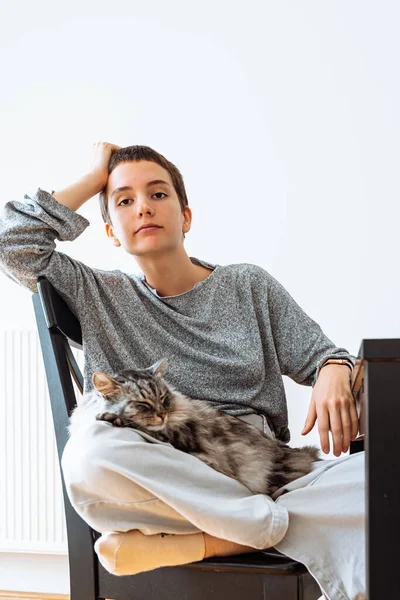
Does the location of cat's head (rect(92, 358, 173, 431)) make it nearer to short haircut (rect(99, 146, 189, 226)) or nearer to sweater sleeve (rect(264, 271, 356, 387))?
sweater sleeve (rect(264, 271, 356, 387))

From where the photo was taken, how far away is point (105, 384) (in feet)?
4.03

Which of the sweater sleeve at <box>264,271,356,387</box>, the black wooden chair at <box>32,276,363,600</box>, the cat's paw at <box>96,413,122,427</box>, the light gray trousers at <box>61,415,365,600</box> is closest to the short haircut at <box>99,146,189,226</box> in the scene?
the sweater sleeve at <box>264,271,356,387</box>

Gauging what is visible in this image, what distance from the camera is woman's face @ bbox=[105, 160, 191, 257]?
156 centimetres

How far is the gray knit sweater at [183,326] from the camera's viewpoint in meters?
1.50

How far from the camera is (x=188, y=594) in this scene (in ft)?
3.46

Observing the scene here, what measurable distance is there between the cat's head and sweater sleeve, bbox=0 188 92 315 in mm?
313

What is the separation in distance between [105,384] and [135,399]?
0.19 ft

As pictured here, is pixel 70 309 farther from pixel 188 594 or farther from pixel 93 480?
pixel 188 594

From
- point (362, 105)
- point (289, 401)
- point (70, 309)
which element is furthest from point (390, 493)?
point (362, 105)

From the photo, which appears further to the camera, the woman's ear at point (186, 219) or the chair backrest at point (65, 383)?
the woman's ear at point (186, 219)

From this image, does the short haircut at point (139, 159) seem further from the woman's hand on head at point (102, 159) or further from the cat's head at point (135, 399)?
the cat's head at point (135, 399)

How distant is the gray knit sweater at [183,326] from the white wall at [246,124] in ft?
2.71

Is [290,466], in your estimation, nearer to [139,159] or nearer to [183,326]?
[183,326]

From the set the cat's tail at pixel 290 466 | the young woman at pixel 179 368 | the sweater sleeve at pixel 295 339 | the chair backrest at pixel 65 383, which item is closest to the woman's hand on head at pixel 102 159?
the young woman at pixel 179 368
